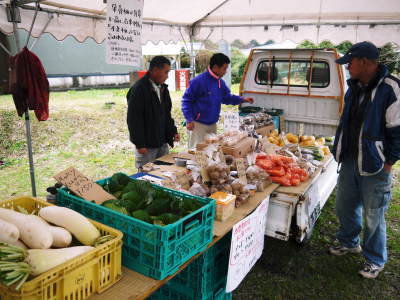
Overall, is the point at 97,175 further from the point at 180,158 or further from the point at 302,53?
the point at 302,53

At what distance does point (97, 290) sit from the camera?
54.5 inches

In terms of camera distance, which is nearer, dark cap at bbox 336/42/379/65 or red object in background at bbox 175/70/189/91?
dark cap at bbox 336/42/379/65

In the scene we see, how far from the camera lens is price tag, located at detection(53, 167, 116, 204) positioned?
182cm

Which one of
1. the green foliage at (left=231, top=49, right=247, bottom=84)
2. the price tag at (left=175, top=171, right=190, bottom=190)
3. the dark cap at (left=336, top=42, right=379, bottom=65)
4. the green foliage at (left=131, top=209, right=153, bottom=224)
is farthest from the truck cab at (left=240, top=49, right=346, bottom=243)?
the green foliage at (left=231, top=49, right=247, bottom=84)

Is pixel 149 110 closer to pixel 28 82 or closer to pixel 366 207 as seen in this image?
pixel 28 82

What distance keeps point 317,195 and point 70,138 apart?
7.03 m

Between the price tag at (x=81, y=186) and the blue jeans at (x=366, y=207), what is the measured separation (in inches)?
91.1

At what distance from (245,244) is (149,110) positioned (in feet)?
6.99

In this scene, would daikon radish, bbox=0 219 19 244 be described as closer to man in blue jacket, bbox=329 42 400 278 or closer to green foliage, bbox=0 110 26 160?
man in blue jacket, bbox=329 42 400 278

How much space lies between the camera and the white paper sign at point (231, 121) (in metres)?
3.70

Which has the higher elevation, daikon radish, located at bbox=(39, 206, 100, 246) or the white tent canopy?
the white tent canopy

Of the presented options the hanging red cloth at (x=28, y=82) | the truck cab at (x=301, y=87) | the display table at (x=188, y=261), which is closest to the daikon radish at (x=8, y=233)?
the display table at (x=188, y=261)

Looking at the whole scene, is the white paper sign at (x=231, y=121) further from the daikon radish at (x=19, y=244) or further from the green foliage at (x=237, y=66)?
the green foliage at (x=237, y=66)

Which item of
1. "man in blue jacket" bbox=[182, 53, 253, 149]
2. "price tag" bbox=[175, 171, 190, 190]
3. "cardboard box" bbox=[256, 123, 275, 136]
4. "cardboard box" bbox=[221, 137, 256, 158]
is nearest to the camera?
"price tag" bbox=[175, 171, 190, 190]
